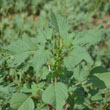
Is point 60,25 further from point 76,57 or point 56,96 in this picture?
point 56,96

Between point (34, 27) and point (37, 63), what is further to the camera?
point (34, 27)

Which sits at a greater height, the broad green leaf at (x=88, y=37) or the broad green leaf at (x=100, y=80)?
the broad green leaf at (x=88, y=37)

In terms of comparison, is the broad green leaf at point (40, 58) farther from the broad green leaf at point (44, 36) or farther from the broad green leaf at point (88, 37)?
the broad green leaf at point (88, 37)

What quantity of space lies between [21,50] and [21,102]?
1.31ft

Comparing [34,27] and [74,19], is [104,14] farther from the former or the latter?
[34,27]

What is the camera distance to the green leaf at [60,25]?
74.9 inches

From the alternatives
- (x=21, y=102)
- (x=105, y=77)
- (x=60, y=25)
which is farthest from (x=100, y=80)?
(x=21, y=102)

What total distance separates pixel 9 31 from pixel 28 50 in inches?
65.3

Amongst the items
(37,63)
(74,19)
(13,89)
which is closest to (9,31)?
(74,19)

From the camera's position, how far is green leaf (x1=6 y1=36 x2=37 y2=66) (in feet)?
5.95

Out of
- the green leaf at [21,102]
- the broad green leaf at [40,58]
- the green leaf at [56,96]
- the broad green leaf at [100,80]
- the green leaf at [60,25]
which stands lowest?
the green leaf at [21,102]

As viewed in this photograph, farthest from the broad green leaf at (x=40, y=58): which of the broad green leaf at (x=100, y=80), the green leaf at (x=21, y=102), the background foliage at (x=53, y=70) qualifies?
the broad green leaf at (x=100, y=80)

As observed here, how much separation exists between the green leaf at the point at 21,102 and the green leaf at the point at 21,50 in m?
0.27

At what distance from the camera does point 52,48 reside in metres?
1.89
